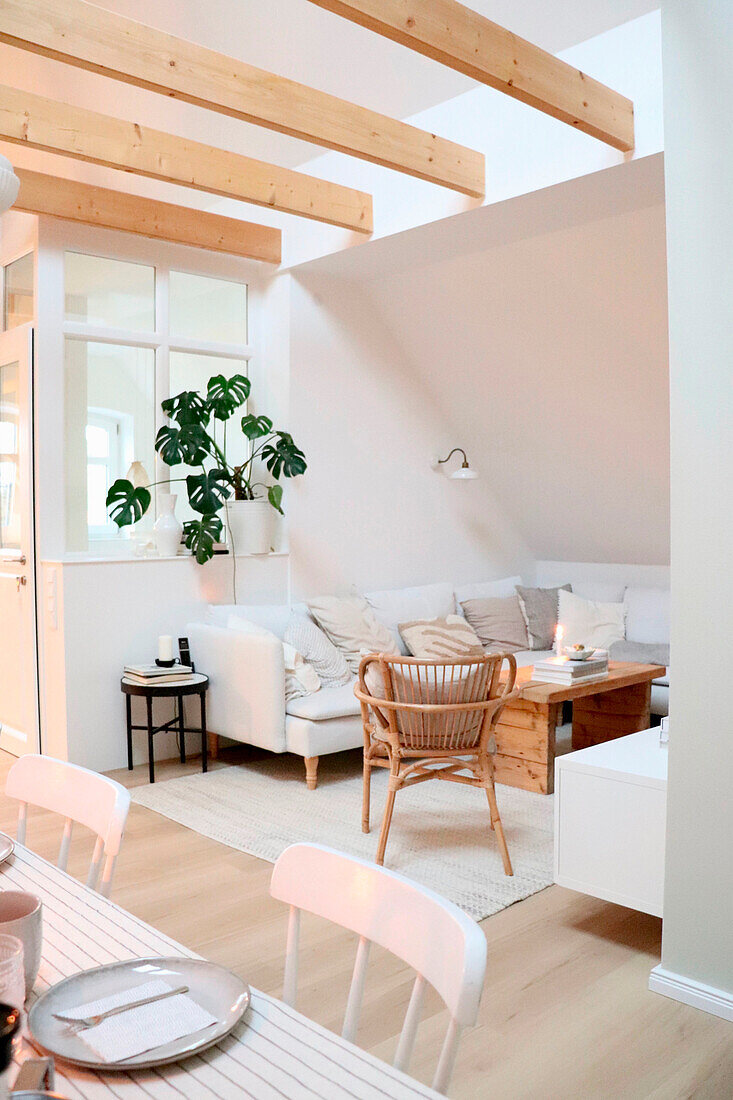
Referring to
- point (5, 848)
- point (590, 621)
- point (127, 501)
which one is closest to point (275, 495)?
point (127, 501)

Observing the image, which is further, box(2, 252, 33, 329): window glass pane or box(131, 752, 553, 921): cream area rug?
box(2, 252, 33, 329): window glass pane

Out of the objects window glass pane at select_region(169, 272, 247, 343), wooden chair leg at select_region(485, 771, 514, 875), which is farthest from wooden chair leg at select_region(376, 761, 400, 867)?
window glass pane at select_region(169, 272, 247, 343)

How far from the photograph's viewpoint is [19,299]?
5.12m

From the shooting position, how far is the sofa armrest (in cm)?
459

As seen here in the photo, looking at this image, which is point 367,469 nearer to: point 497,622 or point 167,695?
point 497,622

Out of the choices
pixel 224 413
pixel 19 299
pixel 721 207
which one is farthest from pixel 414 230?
pixel 721 207

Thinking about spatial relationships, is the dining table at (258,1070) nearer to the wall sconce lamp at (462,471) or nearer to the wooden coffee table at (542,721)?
the wooden coffee table at (542,721)

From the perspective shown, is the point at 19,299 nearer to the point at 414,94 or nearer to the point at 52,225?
the point at 52,225

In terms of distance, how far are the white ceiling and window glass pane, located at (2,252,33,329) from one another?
938 millimetres

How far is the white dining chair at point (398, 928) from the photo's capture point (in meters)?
1.14

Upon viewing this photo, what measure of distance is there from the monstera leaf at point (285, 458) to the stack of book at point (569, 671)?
1768 mm

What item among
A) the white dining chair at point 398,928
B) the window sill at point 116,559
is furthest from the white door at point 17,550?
the white dining chair at point 398,928

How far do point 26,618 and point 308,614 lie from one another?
5.06ft

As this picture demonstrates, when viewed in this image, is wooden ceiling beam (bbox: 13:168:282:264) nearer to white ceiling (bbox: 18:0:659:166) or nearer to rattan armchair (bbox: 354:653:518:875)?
white ceiling (bbox: 18:0:659:166)
